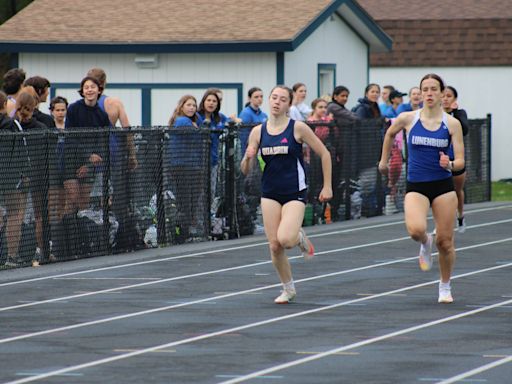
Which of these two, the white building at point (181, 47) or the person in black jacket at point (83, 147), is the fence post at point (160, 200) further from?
the white building at point (181, 47)

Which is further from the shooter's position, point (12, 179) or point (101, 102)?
point (101, 102)

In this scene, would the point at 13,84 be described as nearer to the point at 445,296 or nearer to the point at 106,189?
the point at 106,189

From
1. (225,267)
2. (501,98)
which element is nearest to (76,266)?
(225,267)

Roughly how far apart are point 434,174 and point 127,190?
559 centimetres

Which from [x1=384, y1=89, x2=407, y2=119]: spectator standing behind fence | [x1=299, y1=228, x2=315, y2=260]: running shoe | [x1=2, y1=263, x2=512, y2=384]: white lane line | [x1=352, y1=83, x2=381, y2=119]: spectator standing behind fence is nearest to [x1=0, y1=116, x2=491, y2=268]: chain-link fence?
[x1=352, y1=83, x2=381, y2=119]: spectator standing behind fence

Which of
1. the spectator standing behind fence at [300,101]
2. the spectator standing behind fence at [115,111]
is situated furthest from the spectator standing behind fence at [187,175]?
the spectator standing behind fence at [300,101]

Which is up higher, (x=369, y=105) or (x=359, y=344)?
(x=369, y=105)

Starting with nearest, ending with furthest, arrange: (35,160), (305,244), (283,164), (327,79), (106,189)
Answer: (283,164), (305,244), (35,160), (106,189), (327,79)

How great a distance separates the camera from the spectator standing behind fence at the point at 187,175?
61.5 feet


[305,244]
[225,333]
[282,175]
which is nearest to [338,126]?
[305,244]

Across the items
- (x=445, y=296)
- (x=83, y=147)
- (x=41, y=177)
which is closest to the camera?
(x=445, y=296)

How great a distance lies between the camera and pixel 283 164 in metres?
13.2

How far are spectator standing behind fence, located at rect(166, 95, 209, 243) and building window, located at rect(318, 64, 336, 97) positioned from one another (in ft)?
31.0

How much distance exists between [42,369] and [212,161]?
10.1 m
